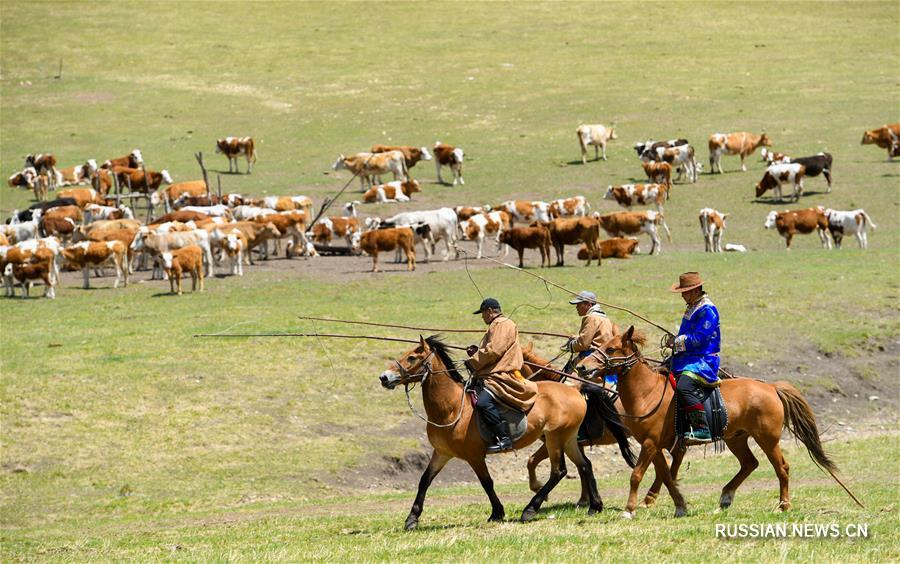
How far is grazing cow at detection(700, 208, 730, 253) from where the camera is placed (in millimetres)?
33906

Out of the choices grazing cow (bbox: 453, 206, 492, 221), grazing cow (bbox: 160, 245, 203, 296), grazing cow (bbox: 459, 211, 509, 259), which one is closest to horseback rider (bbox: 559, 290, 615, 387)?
grazing cow (bbox: 160, 245, 203, 296)

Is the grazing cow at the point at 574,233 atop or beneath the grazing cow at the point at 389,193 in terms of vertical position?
beneath

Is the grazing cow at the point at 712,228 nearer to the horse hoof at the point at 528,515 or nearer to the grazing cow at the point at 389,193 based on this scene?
the grazing cow at the point at 389,193

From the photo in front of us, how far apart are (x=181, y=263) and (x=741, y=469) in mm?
18187

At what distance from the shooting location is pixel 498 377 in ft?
42.0

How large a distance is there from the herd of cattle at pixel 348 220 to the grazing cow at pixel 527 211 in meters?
0.04

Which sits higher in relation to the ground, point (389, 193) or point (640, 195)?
point (389, 193)

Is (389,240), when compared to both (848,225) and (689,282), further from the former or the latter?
(689,282)

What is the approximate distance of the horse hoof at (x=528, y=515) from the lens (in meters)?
12.9

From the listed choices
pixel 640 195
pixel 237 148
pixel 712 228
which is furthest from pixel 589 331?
pixel 237 148

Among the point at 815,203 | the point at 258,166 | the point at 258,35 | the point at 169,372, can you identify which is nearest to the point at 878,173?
Answer: the point at 815,203

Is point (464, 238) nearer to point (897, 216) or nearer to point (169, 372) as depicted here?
point (897, 216)

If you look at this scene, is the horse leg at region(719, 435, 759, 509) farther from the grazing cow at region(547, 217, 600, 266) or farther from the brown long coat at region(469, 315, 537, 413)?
the grazing cow at region(547, 217, 600, 266)

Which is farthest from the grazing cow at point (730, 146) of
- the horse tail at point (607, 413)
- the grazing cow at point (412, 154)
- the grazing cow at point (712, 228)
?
the horse tail at point (607, 413)
